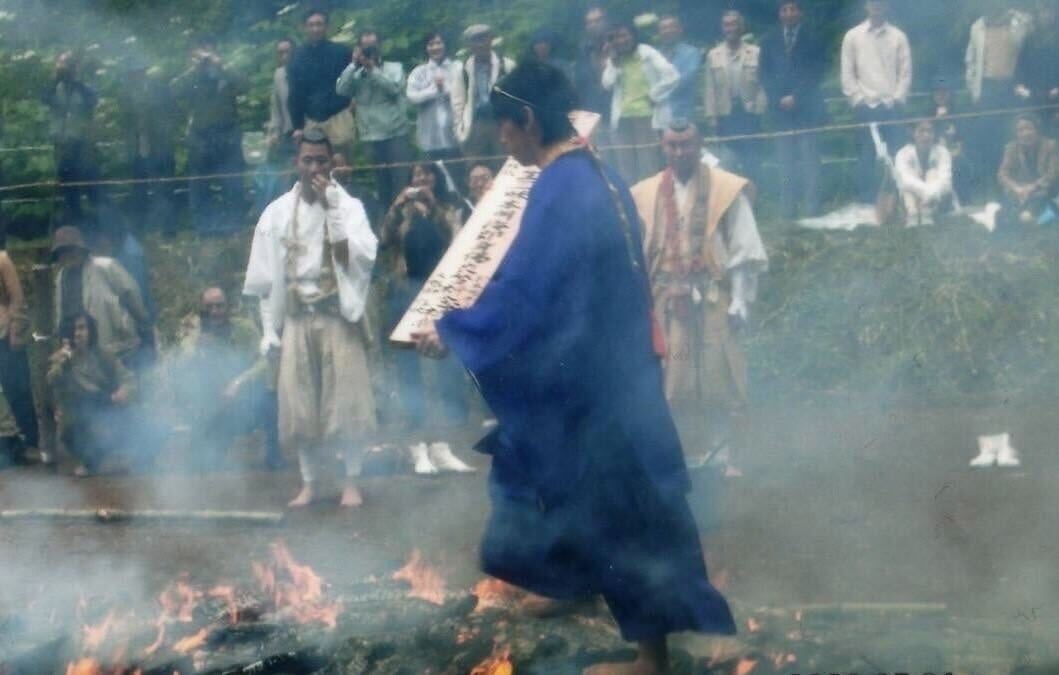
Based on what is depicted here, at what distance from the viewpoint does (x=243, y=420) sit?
34.4ft

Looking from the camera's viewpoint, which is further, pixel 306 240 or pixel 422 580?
pixel 306 240

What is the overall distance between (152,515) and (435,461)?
1768 millimetres

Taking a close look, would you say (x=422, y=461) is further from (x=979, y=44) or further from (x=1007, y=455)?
(x=979, y=44)

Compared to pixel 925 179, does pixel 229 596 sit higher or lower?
lower

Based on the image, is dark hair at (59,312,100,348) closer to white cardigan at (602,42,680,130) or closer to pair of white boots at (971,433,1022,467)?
white cardigan at (602,42,680,130)

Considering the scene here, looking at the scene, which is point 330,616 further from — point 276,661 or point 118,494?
point 118,494

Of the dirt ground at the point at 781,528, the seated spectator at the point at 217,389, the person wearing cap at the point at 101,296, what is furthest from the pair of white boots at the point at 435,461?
the person wearing cap at the point at 101,296

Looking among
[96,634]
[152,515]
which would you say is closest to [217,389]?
[152,515]

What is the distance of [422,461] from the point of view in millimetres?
9742

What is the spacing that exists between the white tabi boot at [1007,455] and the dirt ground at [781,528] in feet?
0.28

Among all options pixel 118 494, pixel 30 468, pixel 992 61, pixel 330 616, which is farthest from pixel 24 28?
pixel 330 616

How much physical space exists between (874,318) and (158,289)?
556 cm

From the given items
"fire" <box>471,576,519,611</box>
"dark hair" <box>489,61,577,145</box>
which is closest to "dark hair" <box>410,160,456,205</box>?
"fire" <box>471,576,519,611</box>

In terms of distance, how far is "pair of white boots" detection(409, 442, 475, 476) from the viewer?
968 cm
